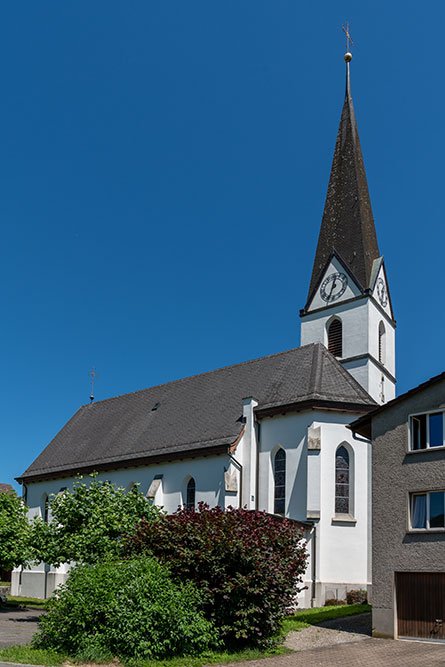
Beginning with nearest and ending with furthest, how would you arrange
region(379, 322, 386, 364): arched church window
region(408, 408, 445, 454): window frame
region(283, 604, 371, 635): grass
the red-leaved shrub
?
the red-leaved shrub < region(408, 408, 445, 454): window frame < region(283, 604, 371, 635): grass < region(379, 322, 386, 364): arched church window

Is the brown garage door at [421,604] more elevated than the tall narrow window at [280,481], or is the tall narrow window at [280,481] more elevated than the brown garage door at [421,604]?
the tall narrow window at [280,481]

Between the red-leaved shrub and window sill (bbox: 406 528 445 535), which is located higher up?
window sill (bbox: 406 528 445 535)

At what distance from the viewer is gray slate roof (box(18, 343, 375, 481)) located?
31984 millimetres

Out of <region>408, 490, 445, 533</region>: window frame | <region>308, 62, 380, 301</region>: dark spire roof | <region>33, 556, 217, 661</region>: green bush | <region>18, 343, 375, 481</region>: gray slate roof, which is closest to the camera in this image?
<region>33, 556, 217, 661</region>: green bush

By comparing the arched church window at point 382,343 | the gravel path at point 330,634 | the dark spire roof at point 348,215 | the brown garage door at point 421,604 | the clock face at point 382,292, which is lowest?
the gravel path at point 330,634

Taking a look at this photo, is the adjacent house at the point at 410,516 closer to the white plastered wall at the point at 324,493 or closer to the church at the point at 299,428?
the church at the point at 299,428

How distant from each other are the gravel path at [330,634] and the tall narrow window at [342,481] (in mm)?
7363

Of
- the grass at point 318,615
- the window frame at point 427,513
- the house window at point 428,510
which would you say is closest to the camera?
the window frame at point 427,513

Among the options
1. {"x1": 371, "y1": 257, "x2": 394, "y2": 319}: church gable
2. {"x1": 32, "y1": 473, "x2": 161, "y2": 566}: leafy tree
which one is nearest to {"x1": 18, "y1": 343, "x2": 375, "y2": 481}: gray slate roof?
{"x1": 32, "y1": 473, "x2": 161, "y2": 566}: leafy tree

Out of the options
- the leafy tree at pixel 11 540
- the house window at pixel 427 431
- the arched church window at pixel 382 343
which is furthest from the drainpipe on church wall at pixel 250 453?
the house window at pixel 427 431

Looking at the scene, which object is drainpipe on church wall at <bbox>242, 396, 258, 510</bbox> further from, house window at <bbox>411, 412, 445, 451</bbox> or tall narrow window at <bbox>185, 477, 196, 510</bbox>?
A: house window at <bbox>411, 412, 445, 451</bbox>

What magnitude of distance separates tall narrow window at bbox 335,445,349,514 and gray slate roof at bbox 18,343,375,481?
2.21 m

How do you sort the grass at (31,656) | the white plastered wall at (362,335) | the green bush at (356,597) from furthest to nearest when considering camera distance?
the white plastered wall at (362,335) < the green bush at (356,597) < the grass at (31,656)

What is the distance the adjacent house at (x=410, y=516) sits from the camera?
18406 millimetres
